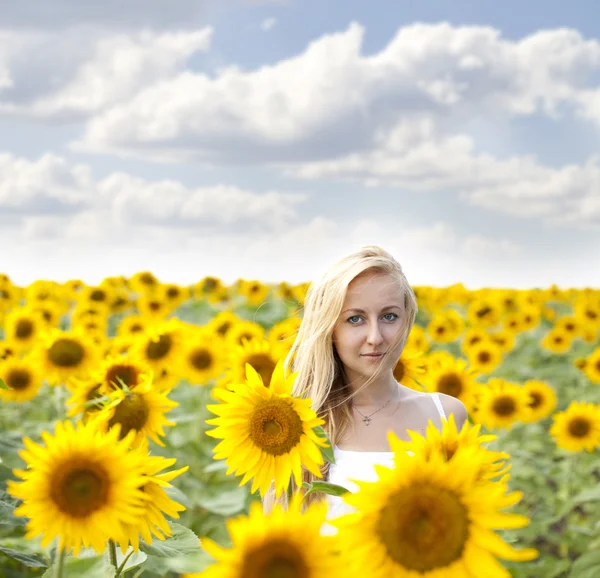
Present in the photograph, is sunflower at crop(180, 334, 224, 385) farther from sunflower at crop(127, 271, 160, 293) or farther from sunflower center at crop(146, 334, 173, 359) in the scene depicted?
sunflower at crop(127, 271, 160, 293)

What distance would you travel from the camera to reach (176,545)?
2.62 meters

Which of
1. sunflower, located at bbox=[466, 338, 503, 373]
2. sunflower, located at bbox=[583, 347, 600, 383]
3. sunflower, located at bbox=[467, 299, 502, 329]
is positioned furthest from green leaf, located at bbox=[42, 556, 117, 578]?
sunflower, located at bbox=[467, 299, 502, 329]

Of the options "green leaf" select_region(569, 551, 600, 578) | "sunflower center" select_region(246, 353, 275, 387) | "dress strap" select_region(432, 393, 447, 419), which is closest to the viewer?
"dress strap" select_region(432, 393, 447, 419)

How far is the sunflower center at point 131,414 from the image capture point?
3.11m

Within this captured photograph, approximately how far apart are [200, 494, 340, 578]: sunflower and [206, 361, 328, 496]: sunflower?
906mm

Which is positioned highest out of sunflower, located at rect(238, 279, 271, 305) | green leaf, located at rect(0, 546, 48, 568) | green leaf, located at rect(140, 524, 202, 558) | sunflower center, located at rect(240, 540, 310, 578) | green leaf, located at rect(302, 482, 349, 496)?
sunflower, located at rect(238, 279, 271, 305)

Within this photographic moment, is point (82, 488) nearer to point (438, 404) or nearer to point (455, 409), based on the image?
point (438, 404)

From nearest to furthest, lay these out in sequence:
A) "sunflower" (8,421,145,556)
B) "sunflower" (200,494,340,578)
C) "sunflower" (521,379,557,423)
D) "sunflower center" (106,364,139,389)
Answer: "sunflower" (200,494,340,578)
"sunflower" (8,421,145,556)
"sunflower center" (106,364,139,389)
"sunflower" (521,379,557,423)

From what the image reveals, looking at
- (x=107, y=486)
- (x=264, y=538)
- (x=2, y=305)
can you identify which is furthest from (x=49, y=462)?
(x=2, y=305)

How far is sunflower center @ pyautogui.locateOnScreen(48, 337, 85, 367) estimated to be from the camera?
21.2 ft

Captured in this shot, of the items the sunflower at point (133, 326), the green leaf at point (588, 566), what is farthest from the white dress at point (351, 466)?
the sunflower at point (133, 326)

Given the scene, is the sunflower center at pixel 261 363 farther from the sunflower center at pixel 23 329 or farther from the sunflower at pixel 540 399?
the sunflower center at pixel 23 329

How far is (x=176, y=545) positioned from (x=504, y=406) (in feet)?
16.0

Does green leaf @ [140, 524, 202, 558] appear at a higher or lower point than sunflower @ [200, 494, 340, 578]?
lower
